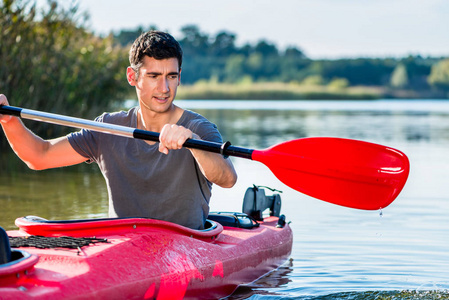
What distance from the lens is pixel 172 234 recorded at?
12.0ft

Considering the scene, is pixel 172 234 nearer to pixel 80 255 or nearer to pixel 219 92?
pixel 80 255

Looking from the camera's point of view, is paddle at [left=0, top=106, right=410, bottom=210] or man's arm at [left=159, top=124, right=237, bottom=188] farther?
paddle at [left=0, top=106, right=410, bottom=210]

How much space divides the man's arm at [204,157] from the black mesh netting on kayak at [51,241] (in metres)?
0.57

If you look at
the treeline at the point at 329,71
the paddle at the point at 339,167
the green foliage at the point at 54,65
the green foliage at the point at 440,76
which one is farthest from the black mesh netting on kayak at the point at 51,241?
the green foliage at the point at 440,76

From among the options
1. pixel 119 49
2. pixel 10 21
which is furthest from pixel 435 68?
pixel 10 21

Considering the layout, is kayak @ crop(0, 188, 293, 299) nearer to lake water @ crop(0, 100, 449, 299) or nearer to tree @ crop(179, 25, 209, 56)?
lake water @ crop(0, 100, 449, 299)

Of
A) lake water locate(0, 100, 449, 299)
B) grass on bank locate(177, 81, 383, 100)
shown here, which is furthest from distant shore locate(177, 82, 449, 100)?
lake water locate(0, 100, 449, 299)

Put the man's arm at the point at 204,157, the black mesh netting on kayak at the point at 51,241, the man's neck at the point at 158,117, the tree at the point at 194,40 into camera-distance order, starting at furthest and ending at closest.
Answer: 1. the tree at the point at 194,40
2. the man's neck at the point at 158,117
3. the man's arm at the point at 204,157
4. the black mesh netting on kayak at the point at 51,241

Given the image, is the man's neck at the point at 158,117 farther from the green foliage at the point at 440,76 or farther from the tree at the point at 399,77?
the tree at the point at 399,77

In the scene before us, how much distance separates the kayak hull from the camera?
9.43 ft

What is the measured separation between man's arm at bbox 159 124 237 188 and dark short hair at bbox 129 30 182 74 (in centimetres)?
49

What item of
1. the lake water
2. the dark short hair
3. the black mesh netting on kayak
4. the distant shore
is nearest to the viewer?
the black mesh netting on kayak

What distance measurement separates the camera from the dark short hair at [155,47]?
3713 millimetres

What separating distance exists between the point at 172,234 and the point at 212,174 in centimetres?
38
